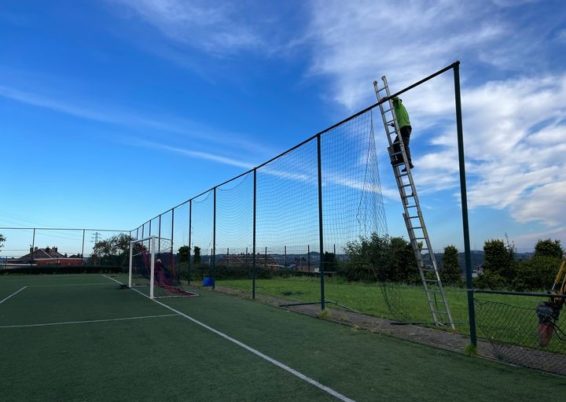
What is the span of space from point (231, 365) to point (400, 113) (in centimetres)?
512

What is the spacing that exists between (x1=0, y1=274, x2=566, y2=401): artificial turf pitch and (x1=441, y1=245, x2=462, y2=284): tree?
13056 millimetres

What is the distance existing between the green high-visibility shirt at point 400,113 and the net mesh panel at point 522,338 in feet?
10.4

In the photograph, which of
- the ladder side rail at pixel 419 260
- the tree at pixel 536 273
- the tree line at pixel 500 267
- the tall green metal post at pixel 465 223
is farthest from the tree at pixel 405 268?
the tall green metal post at pixel 465 223

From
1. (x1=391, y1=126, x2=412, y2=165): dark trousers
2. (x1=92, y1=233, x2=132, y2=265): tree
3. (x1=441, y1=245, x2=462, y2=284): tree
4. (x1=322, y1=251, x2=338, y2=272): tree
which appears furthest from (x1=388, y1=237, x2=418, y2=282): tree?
(x1=92, y1=233, x2=132, y2=265): tree

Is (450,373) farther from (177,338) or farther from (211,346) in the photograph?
(177,338)

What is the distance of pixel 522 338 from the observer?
712 cm

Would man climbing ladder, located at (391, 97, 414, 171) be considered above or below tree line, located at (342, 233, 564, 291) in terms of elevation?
above

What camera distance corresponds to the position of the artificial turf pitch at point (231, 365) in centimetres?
463

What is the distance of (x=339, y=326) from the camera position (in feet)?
28.5

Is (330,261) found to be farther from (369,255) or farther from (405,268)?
(405,268)

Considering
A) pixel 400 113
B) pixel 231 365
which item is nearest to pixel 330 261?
pixel 400 113

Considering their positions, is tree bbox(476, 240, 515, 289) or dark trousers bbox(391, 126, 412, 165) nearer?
dark trousers bbox(391, 126, 412, 165)

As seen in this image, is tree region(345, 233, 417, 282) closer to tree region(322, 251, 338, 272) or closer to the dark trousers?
tree region(322, 251, 338, 272)

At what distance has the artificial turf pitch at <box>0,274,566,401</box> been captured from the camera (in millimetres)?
4629
